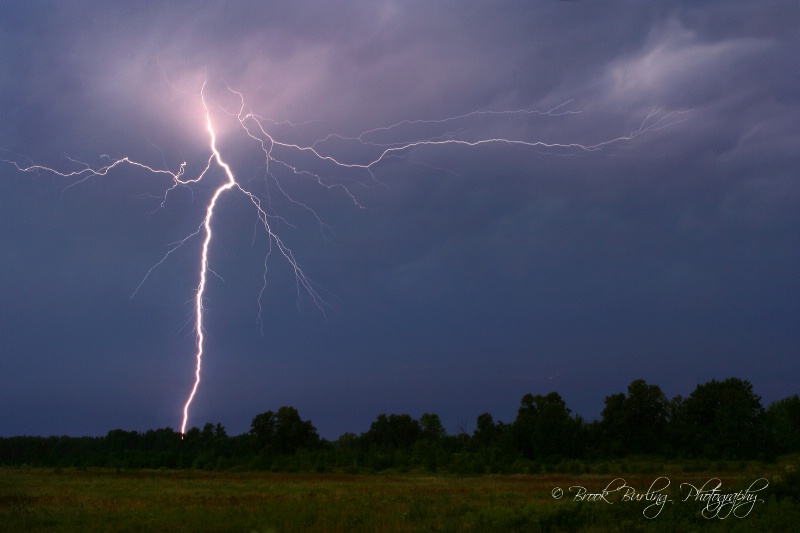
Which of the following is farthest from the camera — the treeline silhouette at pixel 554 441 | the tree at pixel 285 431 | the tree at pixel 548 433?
the tree at pixel 285 431

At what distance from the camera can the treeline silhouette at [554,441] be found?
5262 cm

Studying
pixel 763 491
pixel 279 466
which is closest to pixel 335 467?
pixel 279 466

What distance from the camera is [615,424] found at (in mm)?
60500

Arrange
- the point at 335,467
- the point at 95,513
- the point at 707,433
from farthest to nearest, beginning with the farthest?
1. the point at 707,433
2. the point at 335,467
3. the point at 95,513

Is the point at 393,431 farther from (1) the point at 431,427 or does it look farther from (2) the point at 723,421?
(2) the point at 723,421

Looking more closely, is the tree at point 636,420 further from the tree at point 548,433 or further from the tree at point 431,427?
the tree at point 431,427

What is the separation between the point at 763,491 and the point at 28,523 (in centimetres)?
1813

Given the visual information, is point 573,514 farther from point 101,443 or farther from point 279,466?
point 101,443

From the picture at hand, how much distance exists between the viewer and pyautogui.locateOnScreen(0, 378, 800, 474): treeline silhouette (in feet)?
173

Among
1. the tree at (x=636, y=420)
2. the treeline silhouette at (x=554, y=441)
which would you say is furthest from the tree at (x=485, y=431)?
the tree at (x=636, y=420)

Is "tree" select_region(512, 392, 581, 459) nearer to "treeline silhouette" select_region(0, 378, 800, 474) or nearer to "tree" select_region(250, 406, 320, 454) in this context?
"treeline silhouette" select_region(0, 378, 800, 474)

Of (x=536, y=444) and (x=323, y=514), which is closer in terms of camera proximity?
(x=323, y=514)

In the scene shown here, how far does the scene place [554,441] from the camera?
58.0 m

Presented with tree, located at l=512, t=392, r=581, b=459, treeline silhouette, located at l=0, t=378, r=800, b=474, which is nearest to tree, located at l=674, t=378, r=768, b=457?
treeline silhouette, located at l=0, t=378, r=800, b=474
